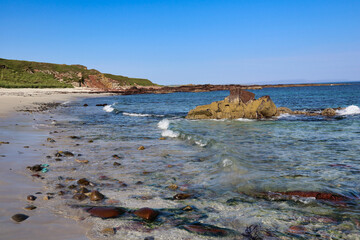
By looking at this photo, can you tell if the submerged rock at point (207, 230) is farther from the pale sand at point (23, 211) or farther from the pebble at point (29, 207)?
the pebble at point (29, 207)

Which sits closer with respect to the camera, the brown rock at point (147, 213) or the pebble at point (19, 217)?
the pebble at point (19, 217)

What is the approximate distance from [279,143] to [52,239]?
9311mm

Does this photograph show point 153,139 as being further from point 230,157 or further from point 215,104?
point 215,104

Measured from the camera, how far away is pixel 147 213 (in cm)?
408

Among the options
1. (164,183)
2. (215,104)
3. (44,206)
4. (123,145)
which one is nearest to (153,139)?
(123,145)

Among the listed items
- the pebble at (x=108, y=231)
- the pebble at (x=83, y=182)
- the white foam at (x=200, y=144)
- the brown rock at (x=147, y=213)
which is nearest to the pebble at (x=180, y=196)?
the brown rock at (x=147, y=213)

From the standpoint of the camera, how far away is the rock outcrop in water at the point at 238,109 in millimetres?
20531

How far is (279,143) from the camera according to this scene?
35.0 feet

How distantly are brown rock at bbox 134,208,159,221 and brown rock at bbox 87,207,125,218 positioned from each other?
27cm

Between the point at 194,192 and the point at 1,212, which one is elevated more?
the point at 1,212

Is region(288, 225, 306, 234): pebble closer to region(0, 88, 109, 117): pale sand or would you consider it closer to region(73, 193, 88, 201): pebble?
region(73, 193, 88, 201): pebble

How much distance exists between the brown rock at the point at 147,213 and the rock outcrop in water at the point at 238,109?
1672 cm

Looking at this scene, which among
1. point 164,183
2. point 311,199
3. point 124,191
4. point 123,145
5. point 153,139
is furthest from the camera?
point 153,139

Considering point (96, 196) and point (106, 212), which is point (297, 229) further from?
point (96, 196)
